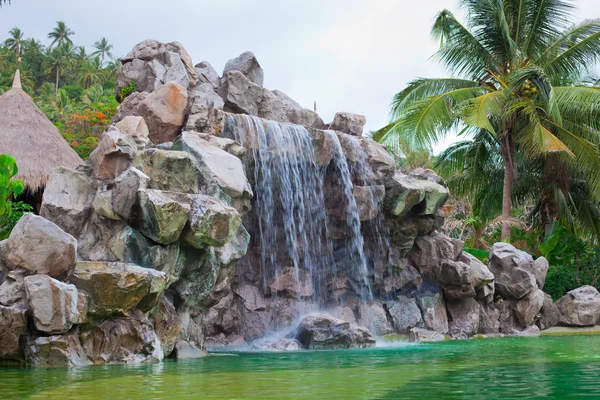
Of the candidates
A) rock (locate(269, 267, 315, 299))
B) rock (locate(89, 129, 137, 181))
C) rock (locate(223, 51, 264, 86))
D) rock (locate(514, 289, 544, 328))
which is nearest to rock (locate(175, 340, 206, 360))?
rock (locate(89, 129, 137, 181))

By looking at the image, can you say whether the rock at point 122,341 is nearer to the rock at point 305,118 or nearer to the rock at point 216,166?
the rock at point 216,166

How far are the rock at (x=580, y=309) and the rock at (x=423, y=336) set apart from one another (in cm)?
471

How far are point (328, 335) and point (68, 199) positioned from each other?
5.04m

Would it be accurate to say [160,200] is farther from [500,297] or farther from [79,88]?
[79,88]

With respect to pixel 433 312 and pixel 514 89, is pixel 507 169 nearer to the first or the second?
pixel 514 89

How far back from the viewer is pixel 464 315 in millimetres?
17047

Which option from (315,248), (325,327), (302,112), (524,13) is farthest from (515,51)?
(325,327)

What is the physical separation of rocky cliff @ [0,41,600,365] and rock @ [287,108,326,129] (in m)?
0.04

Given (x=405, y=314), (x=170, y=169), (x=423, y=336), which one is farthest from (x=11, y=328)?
(x=405, y=314)

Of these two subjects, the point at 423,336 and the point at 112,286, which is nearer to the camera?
the point at 112,286

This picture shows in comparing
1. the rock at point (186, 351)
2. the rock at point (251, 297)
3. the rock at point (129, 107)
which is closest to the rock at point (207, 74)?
the rock at point (129, 107)

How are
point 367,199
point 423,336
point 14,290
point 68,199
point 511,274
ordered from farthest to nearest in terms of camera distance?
point 511,274 → point 367,199 → point 423,336 → point 68,199 → point 14,290

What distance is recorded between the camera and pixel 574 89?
65.8 feet

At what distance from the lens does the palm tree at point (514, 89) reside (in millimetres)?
20000
